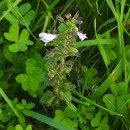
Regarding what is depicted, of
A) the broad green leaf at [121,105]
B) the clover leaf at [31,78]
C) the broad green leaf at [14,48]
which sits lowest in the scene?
the broad green leaf at [121,105]

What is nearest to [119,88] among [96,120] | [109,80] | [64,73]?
[109,80]

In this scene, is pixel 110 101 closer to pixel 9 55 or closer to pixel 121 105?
pixel 121 105

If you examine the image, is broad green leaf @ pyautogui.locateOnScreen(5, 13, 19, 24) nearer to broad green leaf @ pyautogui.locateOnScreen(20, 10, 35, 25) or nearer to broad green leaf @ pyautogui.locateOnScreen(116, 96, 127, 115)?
broad green leaf @ pyautogui.locateOnScreen(20, 10, 35, 25)

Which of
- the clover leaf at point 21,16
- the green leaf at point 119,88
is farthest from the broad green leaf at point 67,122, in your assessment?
the clover leaf at point 21,16

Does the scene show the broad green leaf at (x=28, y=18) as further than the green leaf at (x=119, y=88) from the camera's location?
Yes

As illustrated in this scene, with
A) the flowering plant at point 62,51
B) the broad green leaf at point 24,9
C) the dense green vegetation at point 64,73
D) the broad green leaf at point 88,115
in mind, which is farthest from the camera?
the broad green leaf at point 24,9

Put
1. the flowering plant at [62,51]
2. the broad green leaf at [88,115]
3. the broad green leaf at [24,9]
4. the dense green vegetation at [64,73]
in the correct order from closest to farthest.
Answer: the flowering plant at [62,51], the dense green vegetation at [64,73], the broad green leaf at [88,115], the broad green leaf at [24,9]

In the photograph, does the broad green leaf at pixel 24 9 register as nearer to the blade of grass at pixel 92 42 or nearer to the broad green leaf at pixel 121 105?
the blade of grass at pixel 92 42

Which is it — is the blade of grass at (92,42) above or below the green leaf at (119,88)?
above
